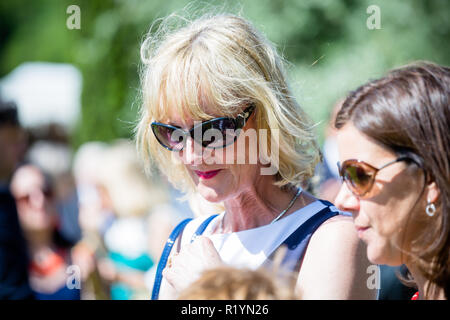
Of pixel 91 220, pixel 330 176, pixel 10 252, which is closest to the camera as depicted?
pixel 10 252

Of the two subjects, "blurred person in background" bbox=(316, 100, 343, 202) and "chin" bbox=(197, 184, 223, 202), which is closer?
"chin" bbox=(197, 184, 223, 202)

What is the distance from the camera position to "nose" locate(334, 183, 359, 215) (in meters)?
1.48

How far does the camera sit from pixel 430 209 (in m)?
1.32

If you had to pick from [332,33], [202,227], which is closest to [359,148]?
[202,227]

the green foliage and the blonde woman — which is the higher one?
the green foliage

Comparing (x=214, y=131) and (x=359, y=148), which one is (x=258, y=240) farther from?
(x=359, y=148)

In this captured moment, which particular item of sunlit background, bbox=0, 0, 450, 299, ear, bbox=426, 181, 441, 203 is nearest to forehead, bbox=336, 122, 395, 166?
ear, bbox=426, 181, 441, 203

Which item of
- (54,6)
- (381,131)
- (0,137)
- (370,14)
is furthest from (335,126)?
(54,6)

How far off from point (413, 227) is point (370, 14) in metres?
4.82

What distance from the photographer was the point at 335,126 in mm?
1572

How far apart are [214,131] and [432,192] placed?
28.6 inches

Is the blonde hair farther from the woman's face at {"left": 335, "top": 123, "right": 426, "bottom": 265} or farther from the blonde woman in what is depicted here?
the woman's face at {"left": 335, "top": 123, "right": 426, "bottom": 265}

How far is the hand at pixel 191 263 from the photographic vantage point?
165 cm

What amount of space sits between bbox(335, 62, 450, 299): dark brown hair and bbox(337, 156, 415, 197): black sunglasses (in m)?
0.07
